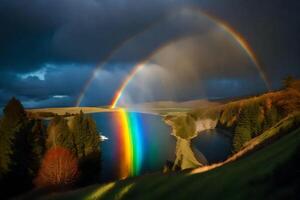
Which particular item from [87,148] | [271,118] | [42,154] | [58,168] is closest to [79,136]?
[87,148]

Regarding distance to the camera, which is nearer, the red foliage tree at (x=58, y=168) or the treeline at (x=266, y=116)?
the red foliage tree at (x=58, y=168)

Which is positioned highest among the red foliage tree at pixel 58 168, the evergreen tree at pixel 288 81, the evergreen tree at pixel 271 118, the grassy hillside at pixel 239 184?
the evergreen tree at pixel 288 81

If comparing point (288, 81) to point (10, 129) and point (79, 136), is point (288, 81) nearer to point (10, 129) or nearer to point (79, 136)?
point (79, 136)

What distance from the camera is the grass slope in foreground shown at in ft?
57.3

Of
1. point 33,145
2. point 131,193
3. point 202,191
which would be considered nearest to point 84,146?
point 33,145

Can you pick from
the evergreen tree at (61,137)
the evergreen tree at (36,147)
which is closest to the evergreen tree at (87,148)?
the evergreen tree at (61,137)

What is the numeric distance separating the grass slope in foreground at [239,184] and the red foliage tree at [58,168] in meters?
34.8

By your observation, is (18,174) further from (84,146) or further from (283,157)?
(283,157)

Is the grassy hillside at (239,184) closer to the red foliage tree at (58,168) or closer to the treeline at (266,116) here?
the red foliage tree at (58,168)

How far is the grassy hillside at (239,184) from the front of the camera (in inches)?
687

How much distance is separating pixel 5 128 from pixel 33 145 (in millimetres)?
6012

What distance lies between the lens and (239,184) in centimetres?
2047

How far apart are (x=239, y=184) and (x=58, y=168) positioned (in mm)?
53805

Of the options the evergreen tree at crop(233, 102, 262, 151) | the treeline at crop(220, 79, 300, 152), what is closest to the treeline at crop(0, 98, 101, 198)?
the evergreen tree at crop(233, 102, 262, 151)
